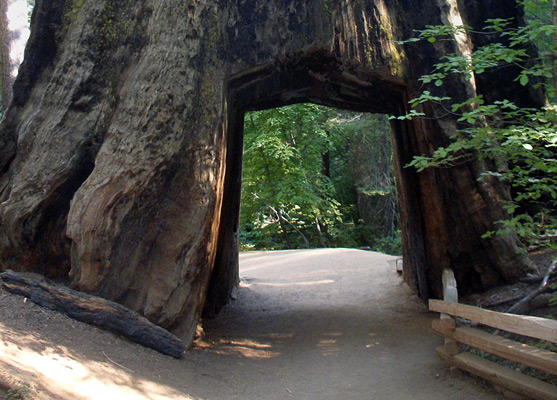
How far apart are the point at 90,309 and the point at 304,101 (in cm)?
558

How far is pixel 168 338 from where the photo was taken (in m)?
5.90

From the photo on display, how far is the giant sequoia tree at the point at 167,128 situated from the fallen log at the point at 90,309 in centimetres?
25

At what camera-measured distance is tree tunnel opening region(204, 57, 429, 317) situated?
7.60m

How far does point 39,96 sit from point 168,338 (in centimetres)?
401

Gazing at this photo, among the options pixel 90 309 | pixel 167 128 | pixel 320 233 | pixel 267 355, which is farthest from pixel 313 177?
pixel 90 309

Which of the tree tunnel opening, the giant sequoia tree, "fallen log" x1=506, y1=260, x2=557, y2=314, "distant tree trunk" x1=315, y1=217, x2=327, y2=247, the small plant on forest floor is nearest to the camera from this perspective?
the small plant on forest floor

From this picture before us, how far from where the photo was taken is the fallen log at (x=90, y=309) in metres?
5.46

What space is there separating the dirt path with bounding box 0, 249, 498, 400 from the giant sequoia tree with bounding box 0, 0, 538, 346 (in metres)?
0.83

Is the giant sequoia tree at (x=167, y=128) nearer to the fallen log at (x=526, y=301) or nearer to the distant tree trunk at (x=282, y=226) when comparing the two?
the fallen log at (x=526, y=301)

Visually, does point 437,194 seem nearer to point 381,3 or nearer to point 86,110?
point 381,3

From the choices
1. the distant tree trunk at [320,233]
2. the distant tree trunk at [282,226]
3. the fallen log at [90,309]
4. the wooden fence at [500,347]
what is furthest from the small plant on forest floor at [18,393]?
the distant tree trunk at [320,233]

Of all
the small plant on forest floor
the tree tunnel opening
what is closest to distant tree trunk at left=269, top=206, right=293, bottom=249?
the tree tunnel opening

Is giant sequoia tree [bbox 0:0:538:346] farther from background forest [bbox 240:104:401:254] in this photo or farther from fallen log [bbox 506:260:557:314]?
background forest [bbox 240:104:401:254]

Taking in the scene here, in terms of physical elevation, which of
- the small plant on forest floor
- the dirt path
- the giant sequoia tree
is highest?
the giant sequoia tree
